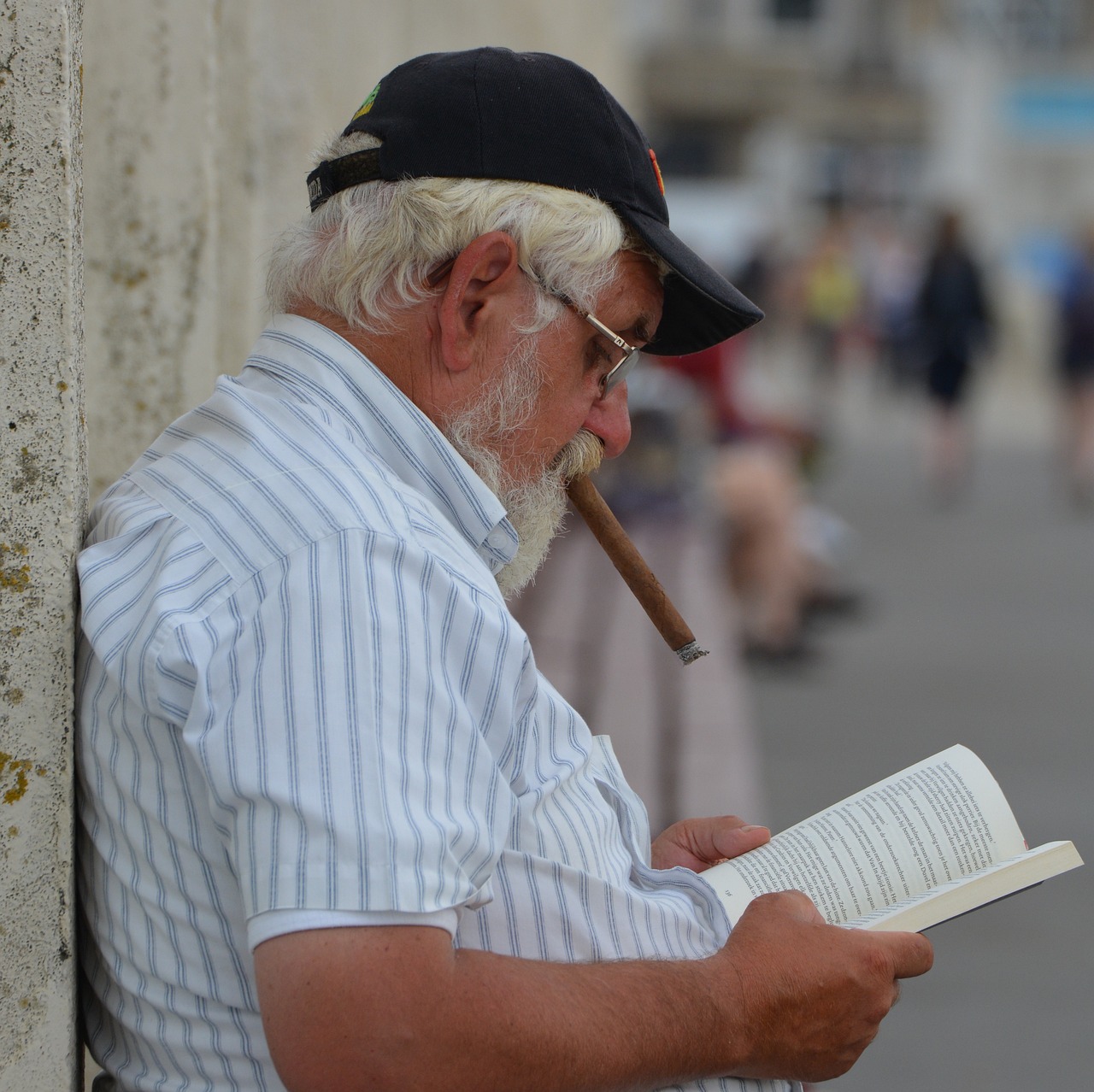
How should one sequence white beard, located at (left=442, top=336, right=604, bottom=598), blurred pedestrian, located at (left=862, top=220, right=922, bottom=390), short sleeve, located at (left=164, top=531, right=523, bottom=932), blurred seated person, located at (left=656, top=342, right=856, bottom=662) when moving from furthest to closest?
blurred pedestrian, located at (left=862, top=220, right=922, bottom=390) → blurred seated person, located at (left=656, top=342, right=856, bottom=662) → white beard, located at (left=442, top=336, right=604, bottom=598) → short sleeve, located at (left=164, top=531, right=523, bottom=932)

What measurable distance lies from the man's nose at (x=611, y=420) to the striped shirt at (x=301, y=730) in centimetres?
23

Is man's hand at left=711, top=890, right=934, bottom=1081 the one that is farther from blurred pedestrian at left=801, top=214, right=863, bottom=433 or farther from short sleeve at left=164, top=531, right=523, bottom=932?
blurred pedestrian at left=801, top=214, right=863, bottom=433

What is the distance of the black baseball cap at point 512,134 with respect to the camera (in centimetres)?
144

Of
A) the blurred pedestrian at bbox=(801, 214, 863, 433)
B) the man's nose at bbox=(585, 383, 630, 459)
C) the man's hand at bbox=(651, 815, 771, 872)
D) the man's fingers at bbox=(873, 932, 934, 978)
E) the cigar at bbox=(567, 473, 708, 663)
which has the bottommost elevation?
the blurred pedestrian at bbox=(801, 214, 863, 433)

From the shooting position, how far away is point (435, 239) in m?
1.43

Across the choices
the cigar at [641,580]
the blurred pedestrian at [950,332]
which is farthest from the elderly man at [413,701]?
the blurred pedestrian at [950,332]

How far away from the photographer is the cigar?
1.75 metres

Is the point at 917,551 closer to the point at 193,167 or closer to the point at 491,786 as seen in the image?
the point at 193,167

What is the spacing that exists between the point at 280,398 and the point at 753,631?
194 inches

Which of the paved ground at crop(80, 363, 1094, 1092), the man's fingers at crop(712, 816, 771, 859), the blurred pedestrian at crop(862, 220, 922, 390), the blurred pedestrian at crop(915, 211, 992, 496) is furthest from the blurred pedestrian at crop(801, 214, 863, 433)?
the man's fingers at crop(712, 816, 771, 859)

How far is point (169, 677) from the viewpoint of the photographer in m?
1.15

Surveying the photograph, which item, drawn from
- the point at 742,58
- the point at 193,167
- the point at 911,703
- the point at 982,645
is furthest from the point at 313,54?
the point at 742,58

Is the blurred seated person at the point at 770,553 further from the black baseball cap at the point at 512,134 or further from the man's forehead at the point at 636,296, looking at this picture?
the black baseball cap at the point at 512,134

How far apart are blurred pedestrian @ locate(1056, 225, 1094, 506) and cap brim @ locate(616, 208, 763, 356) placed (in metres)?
8.73
